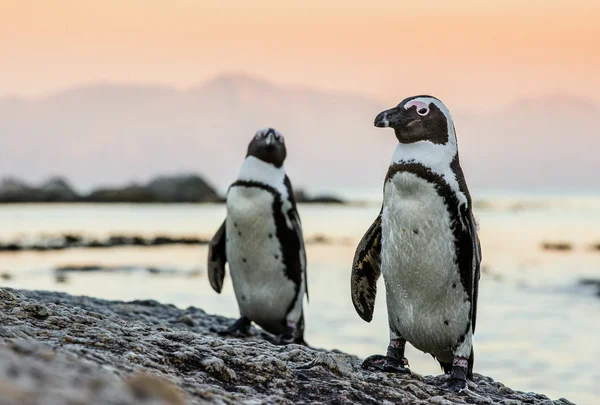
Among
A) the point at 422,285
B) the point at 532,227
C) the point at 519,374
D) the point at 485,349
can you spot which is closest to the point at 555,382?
the point at 519,374

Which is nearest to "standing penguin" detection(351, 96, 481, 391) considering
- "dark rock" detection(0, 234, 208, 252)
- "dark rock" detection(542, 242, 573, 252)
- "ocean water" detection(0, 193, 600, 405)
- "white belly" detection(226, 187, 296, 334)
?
"white belly" detection(226, 187, 296, 334)

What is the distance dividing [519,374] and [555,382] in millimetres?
442

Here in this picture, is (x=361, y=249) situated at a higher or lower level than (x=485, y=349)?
higher

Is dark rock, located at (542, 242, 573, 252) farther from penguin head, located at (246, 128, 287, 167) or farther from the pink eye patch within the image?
the pink eye patch

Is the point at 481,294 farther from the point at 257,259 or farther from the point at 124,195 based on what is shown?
the point at 124,195

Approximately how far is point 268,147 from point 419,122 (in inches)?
115

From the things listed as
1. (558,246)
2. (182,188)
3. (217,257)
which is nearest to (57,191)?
(182,188)

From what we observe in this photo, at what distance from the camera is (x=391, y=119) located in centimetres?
478

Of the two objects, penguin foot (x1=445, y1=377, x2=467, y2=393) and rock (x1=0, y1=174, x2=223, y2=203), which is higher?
rock (x1=0, y1=174, x2=223, y2=203)

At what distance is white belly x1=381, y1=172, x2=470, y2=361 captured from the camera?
15.3 ft

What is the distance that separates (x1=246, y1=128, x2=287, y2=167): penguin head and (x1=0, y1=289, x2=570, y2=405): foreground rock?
303 cm

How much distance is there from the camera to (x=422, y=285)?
4.74 meters

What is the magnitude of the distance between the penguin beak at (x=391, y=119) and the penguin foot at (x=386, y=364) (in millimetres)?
1264

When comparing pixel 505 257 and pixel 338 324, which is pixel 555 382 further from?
pixel 505 257
